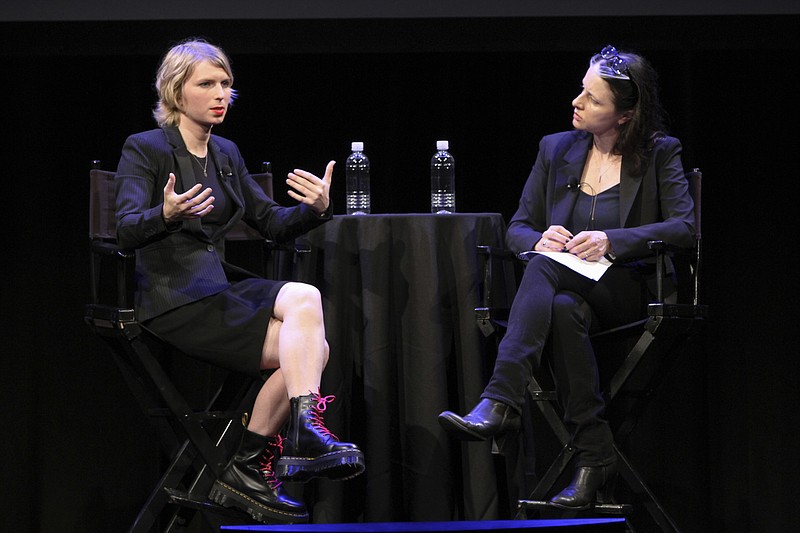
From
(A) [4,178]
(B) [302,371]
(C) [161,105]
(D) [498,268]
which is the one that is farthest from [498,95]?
(A) [4,178]

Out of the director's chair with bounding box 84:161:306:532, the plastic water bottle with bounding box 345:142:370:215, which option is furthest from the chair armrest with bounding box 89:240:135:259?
the plastic water bottle with bounding box 345:142:370:215

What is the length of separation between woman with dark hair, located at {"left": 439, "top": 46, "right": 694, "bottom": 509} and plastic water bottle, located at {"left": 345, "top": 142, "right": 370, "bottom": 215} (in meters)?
0.69

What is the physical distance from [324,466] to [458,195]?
1661 millimetres

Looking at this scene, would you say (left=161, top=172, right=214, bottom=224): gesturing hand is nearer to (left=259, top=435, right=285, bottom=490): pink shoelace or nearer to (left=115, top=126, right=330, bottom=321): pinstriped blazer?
(left=115, top=126, right=330, bottom=321): pinstriped blazer

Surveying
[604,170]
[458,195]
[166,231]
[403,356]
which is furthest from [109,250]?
[604,170]

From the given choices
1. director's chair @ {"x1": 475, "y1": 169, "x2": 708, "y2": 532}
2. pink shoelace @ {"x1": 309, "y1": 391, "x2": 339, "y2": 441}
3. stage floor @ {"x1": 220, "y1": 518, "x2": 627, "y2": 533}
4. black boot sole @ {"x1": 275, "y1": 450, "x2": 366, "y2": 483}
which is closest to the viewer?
stage floor @ {"x1": 220, "y1": 518, "x2": 627, "y2": 533}

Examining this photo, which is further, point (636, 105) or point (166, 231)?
point (636, 105)

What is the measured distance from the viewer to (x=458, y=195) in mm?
3926

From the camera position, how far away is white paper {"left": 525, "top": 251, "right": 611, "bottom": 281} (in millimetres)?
2996

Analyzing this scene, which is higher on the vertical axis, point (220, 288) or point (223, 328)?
point (220, 288)

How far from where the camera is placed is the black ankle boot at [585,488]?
2.75 metres

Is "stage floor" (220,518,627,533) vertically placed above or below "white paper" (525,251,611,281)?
below

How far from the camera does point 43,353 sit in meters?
3.87

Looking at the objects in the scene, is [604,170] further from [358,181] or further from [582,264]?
[358,181]
